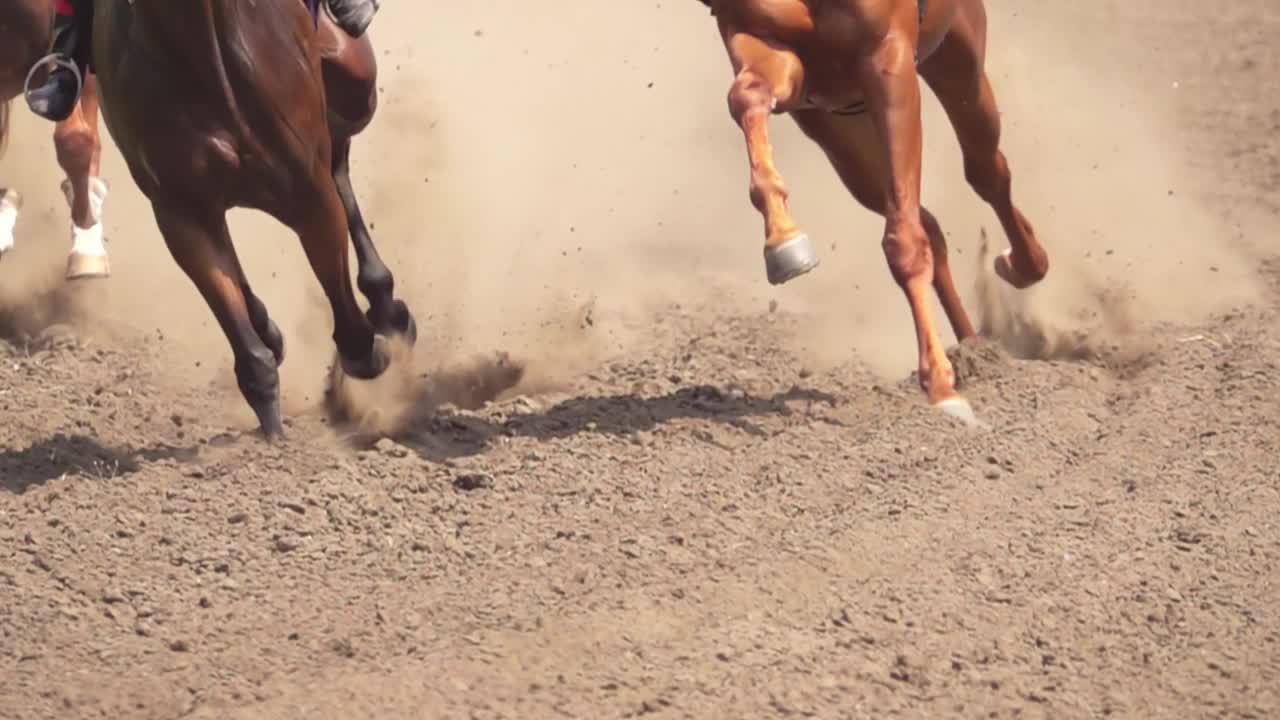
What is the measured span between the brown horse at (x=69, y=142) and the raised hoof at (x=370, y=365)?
143 cm

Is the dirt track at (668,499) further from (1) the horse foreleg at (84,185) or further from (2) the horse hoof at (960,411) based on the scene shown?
(1) the horse foreleg at (84,185)

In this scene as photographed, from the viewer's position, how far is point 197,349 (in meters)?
9.22

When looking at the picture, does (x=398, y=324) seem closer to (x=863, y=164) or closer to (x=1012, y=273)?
(x=863, y=164)

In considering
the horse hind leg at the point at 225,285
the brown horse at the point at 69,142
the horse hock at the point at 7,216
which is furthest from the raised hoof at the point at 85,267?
the horse hind leg at the point at 225,285

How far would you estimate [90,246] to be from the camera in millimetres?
8852

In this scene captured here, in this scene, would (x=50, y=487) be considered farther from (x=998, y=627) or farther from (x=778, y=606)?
(x=998, y=627)

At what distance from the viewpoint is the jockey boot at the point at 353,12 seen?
284 inches

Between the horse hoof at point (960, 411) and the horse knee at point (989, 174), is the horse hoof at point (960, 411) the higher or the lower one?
the lower one

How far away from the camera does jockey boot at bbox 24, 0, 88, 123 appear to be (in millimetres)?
7133

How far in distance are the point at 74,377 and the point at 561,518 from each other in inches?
122

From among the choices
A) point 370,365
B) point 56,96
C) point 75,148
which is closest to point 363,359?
point 370,365

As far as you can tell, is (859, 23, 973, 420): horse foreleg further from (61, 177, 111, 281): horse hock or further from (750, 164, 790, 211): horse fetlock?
(61, 177, 111, 281): horse hock

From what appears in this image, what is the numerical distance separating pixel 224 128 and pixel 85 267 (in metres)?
2.14

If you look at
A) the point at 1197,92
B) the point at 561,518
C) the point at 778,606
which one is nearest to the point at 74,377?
the point at 561,518
